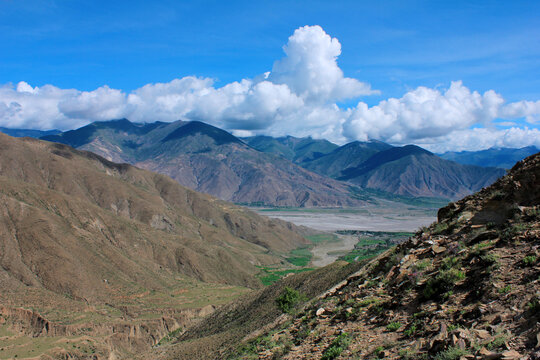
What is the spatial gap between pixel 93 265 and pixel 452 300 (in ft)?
252

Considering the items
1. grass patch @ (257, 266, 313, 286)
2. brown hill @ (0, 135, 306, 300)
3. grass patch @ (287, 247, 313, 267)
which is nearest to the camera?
brown hill @ (0, 135, 306, 300)

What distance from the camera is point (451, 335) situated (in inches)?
374

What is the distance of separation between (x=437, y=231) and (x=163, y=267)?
3397 inches

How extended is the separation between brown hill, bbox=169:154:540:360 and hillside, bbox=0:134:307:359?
44.9m

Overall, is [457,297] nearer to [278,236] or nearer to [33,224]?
[33,224]

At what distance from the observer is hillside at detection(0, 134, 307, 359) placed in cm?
5594

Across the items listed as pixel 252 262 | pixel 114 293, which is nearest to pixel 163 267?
pixel 114 293

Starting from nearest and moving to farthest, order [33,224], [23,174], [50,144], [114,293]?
[114,293] → [33,224] → [23,174] → [50,144]

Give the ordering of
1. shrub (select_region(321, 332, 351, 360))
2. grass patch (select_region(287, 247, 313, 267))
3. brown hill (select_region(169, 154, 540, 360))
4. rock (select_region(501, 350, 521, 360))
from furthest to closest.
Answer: grass patch (select_region(287, 247, 313, 267)), shrub (select_region(321, 332, 351, 360)), brown hill (select_region(169, 154, 540, 360)), rock (select_region(501, 350, 521, 360))

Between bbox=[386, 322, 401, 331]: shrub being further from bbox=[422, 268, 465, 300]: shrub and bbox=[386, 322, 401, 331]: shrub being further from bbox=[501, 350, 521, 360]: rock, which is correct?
bbox=[501, 350, 521, 360]: rock

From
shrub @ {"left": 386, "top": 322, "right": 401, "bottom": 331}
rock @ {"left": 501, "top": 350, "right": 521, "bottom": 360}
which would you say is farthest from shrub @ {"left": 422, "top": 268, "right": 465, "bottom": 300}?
rock @ {"left": 501, "top": 350, "right": 521, "bottom": 360}

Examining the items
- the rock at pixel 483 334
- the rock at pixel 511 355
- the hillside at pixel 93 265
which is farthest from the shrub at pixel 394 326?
the hillside at pixel 93 265

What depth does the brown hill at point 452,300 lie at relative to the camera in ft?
30.1

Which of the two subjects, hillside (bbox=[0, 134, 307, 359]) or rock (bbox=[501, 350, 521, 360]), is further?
hillside (bbox=[0, 134, 307, 359])
